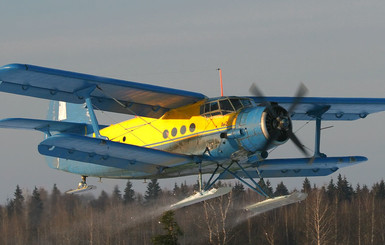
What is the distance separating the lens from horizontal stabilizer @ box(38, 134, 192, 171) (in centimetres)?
2336

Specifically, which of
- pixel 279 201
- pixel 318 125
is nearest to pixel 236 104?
pixel 279 201

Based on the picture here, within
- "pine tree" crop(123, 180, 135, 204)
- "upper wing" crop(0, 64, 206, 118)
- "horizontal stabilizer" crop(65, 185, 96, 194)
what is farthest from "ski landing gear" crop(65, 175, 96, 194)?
"pine tree" crop(123, 180, 135, 204)

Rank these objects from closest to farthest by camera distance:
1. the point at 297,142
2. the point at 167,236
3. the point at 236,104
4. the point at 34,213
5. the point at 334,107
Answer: the point at 236,104
the point at 297,142
the point at 334,107
the point at 167,236
the point at 34,213

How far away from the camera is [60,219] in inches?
1693

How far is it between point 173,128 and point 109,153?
2.31m

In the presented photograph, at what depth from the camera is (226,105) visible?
24578 mm

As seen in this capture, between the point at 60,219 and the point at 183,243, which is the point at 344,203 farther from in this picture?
the point at 60,219

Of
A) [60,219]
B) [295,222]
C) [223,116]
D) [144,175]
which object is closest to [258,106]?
[223,116]

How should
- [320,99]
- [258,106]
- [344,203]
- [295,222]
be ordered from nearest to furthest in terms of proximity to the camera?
[258,106] → [320,99] → [295,222] → [344,203]

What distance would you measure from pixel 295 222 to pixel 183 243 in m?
14.7

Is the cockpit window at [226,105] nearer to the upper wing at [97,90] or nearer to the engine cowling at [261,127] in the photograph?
the engine cowling at [261,127]

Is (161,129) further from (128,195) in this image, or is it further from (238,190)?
(238,190)

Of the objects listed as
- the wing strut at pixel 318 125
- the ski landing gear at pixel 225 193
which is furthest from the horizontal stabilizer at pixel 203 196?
the wing strut at pixel 318 125

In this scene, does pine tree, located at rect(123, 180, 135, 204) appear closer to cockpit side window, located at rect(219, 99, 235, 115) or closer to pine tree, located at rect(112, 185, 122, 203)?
pine tree, located at rect(112, 185, 122, 203)
